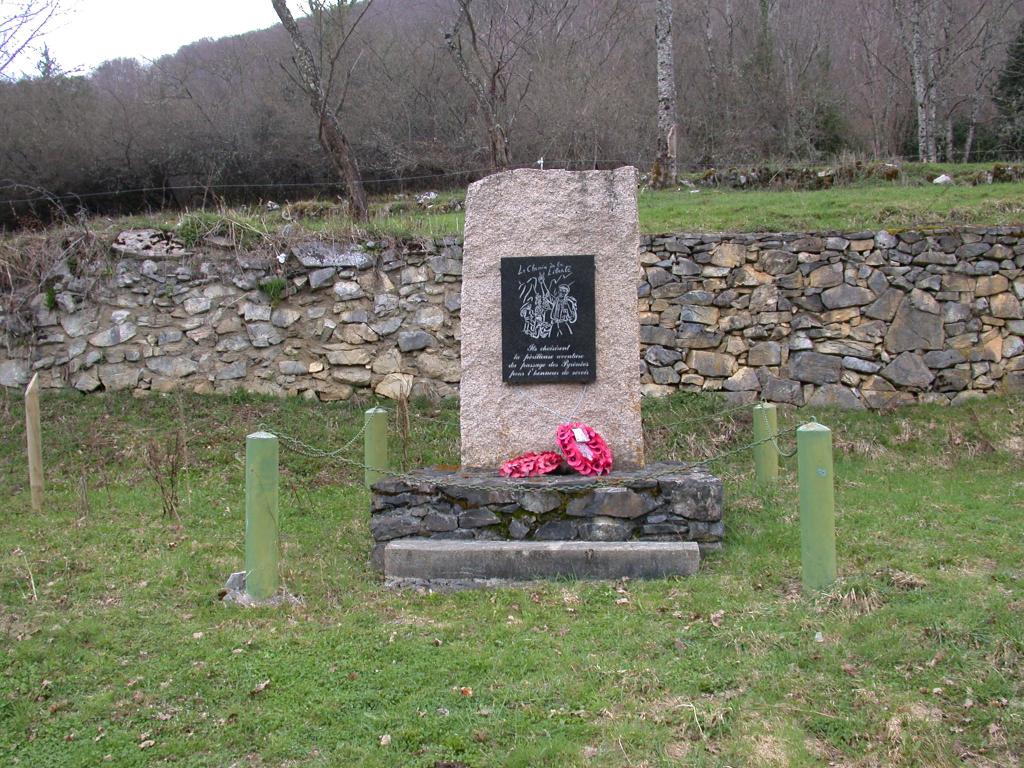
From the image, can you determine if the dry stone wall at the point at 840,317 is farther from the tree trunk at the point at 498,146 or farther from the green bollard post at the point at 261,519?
the green bollard post at the point at 261,519

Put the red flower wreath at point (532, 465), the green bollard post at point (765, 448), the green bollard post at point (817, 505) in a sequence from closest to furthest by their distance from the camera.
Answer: the green bollard post at point (817, 505) < the red flower wreath at point (532, 465) < the green bollard post at point (765, 448)

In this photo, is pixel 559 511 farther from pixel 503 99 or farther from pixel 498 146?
pixel 503 99

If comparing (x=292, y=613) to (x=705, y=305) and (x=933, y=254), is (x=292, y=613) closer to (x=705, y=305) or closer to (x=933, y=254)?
(x=705, y=305)

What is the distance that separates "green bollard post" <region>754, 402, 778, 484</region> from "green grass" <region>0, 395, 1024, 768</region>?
63 centimetres

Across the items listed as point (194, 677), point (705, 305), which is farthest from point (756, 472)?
point (194, 677)

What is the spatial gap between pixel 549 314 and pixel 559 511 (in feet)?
4.61

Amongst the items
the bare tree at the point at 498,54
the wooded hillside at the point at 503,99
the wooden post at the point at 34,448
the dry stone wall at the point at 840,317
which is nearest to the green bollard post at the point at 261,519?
the wooden post at the point at 34,448

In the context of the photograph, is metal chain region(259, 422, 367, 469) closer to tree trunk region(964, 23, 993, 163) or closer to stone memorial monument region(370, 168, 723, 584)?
stone memorial monument region(370, 168, 723, 584)

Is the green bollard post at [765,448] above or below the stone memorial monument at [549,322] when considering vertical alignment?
below

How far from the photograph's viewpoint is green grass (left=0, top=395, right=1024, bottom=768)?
3.44 meters

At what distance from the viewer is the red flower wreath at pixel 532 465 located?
19.6ft

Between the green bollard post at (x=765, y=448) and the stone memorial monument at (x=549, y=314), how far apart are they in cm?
211

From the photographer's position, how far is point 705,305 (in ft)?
32.9

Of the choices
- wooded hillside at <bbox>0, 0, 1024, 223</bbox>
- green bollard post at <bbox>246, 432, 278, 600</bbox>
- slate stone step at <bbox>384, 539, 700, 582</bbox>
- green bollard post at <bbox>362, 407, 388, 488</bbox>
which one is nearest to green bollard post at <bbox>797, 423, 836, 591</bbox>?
slate stone step at <bbox>384, 539, 700, 582</bbox>
